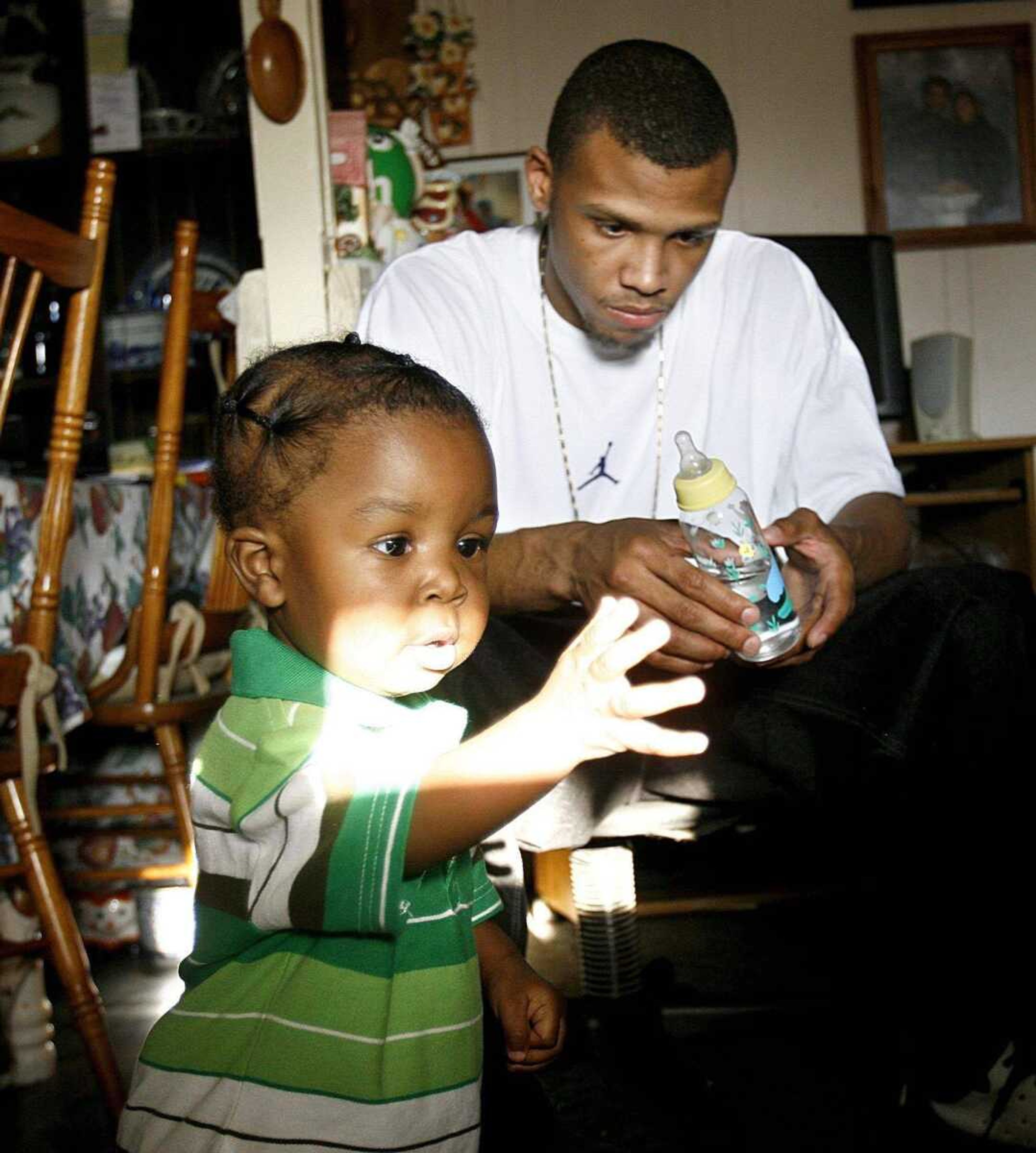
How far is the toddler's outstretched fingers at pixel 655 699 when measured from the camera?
64cm

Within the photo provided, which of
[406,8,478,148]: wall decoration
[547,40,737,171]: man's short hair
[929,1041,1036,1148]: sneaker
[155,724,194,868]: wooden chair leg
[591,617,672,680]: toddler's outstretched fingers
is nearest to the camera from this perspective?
[591,617,672,680]: toddler's outstretched fingers

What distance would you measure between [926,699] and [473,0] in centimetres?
286

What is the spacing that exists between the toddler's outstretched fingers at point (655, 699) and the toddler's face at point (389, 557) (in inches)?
7.2

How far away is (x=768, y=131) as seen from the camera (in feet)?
10.9

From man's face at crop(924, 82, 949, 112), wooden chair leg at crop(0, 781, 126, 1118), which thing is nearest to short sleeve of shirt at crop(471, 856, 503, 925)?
wooden chair leg at crop(0, 781, 126, 1118)

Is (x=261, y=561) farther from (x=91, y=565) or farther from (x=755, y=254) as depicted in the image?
(x=91, y=565)

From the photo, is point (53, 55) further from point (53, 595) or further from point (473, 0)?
point (53, 595)

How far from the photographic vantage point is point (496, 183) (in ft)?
11.0

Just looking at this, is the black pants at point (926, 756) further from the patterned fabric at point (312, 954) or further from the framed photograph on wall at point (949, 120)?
the framed photograph on wall at point (949, 120)

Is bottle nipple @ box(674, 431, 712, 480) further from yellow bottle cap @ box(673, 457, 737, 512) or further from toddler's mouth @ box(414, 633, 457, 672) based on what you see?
toddler's mouth @ box(414, 633, 457, 672)

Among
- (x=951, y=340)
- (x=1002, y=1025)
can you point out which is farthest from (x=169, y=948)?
(x=951, y=340)

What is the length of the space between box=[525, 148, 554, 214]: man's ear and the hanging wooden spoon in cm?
64

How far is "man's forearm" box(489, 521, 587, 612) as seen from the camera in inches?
44.7

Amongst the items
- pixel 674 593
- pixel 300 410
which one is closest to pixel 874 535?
pixel 674 593
